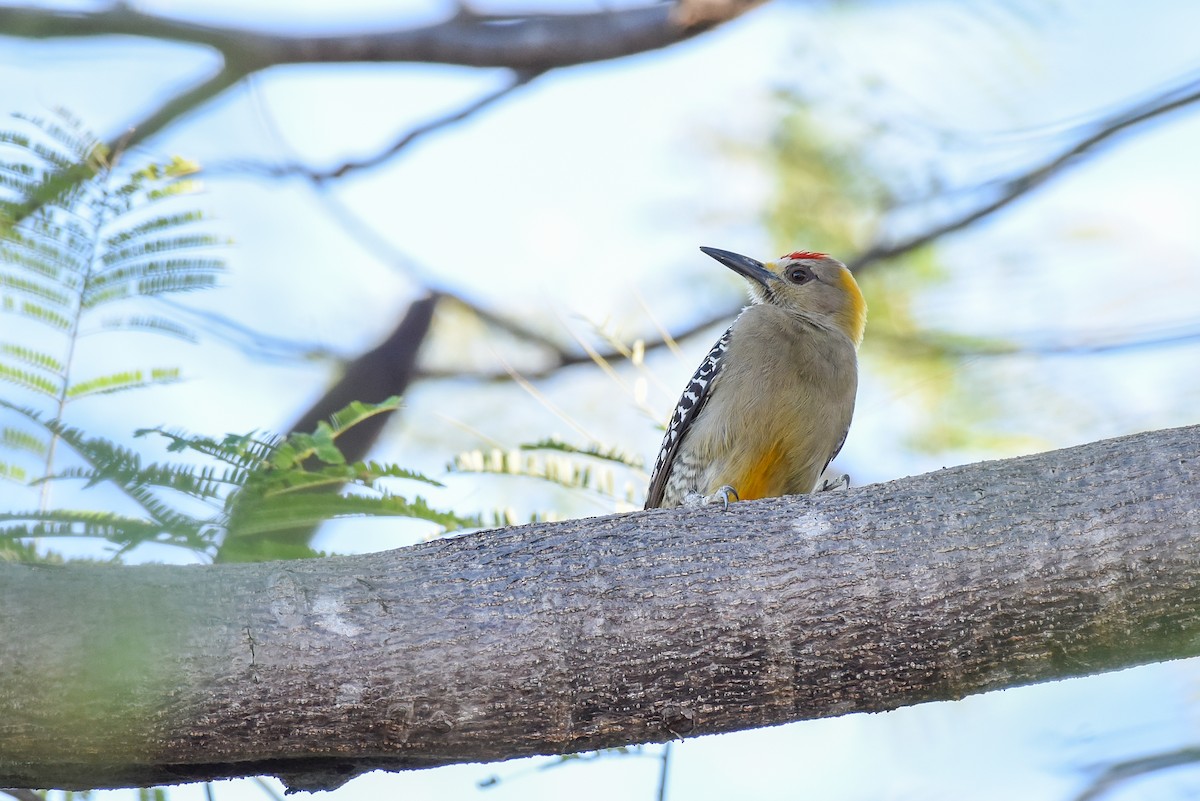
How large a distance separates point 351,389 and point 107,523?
4.22 m

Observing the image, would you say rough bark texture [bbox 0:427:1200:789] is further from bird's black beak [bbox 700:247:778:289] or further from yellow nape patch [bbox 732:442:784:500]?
bird's black beak [bbox 700:247:778:289]

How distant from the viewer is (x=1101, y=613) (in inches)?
143

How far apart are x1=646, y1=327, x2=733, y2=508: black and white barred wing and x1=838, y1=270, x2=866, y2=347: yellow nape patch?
935 mm

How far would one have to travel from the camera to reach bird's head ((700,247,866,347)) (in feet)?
22.9

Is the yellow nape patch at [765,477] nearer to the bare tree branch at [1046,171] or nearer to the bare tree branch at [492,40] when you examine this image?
the bare tree branch at [1046,171]

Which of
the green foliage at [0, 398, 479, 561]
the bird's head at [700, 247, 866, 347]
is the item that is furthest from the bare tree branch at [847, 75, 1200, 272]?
the green foliage at [0, 398, 479, 561]

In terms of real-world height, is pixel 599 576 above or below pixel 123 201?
below

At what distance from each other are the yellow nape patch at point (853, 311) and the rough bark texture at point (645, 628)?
3195 millimetres

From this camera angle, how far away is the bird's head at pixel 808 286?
6.98m

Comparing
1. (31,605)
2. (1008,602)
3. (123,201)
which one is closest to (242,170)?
(123,201)

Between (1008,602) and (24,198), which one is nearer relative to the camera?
(1008,602)

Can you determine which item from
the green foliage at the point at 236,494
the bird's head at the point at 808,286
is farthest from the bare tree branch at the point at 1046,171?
the green foliage at the point at 236,494

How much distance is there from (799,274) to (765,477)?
159 cm

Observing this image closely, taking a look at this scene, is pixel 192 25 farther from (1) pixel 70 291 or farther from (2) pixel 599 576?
(2) pixel 599 576
